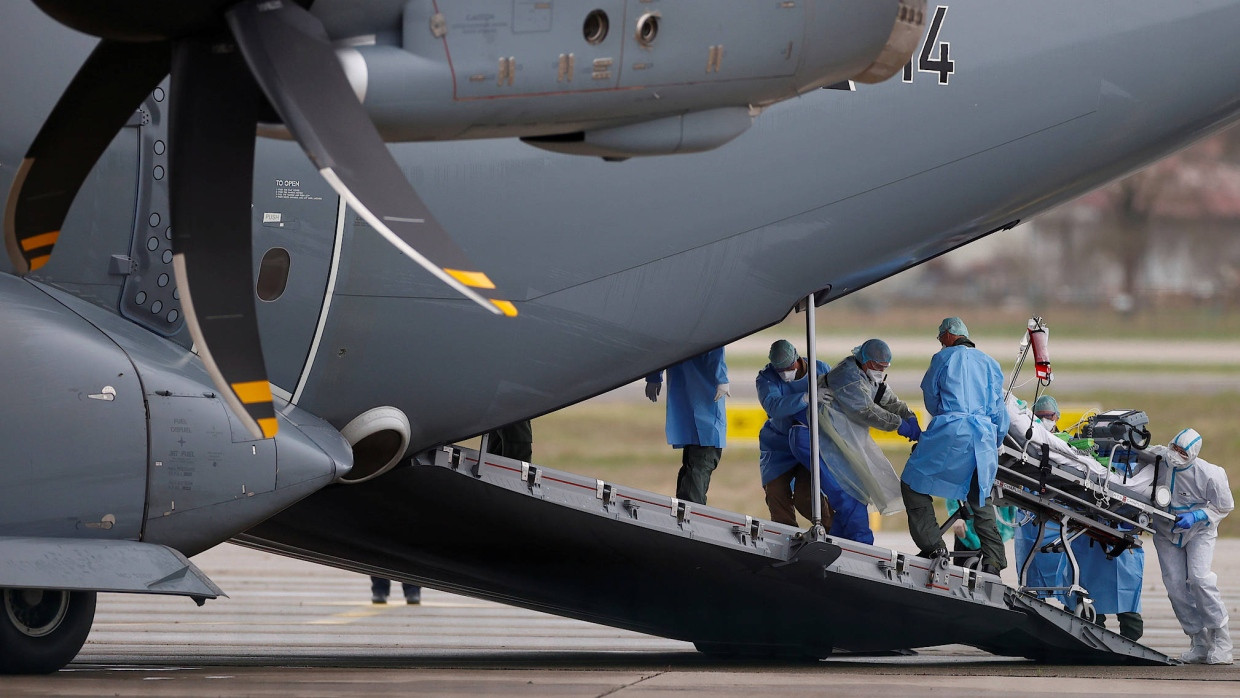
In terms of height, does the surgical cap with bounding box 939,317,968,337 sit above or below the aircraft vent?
above

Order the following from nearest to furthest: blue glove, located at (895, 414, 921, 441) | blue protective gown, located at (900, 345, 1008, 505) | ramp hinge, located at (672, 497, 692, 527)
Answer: ramp hinge, located at (672, 497, 692, 527) < blue protective gown, located at (900, 345, 1008, 505) < blue glove, located at (895, 414, 921, 441)

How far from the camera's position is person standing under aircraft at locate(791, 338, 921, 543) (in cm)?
1159

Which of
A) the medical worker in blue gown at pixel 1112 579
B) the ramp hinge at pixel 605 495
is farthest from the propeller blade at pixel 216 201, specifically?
the medical worker in blue gown at pixel 1112 579

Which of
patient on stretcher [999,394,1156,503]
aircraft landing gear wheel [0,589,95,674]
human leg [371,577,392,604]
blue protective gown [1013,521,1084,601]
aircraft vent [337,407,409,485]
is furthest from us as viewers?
human leg [371,577,392,604]

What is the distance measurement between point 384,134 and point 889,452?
2385cm

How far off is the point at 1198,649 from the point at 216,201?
8.96m

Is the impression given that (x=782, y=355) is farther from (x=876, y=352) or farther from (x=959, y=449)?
(x=959, y=449)

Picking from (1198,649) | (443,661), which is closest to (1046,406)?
(1198,649)

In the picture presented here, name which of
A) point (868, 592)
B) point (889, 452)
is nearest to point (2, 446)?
point (868, 592)

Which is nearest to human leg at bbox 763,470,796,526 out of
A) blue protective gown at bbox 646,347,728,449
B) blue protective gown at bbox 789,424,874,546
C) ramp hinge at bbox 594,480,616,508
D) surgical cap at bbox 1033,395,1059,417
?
blue protective gown at bbox 789,424,874,546

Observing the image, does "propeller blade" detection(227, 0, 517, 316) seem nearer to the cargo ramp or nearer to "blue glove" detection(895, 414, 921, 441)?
the cargo ramp

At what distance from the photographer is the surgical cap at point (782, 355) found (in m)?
11.8

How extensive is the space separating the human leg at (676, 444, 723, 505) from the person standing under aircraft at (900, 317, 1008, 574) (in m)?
1.44

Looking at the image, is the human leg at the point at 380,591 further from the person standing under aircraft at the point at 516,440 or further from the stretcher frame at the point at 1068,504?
the stretcher frame at the point at 1068,504
